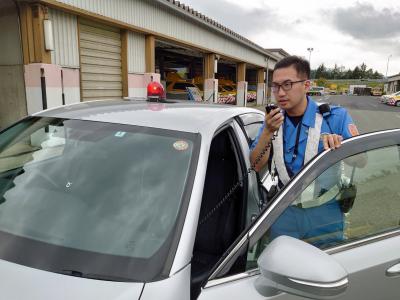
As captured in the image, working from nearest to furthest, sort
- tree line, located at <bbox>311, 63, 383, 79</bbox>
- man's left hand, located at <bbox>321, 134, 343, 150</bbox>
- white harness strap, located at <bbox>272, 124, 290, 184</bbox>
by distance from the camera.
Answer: man's left hand, located at <bbox>321, 134, 343, 150</bbox> < white harness strap, located at <bbox>272, 124, 290, 184</bbox> < tree line, located at <bbox>311, 63, 383, 79</bbox>

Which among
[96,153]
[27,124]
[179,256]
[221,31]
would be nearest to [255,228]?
[179,256]

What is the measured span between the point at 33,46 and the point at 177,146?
775 cm

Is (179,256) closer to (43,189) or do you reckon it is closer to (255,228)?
(255,228)

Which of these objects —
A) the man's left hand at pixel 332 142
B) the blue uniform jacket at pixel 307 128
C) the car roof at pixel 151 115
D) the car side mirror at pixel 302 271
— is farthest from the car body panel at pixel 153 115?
the car side mirror at pixel 302 271

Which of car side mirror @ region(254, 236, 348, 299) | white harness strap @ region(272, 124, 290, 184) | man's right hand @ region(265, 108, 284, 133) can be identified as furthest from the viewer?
white harness strap @ region(272, 124, 290, 184)

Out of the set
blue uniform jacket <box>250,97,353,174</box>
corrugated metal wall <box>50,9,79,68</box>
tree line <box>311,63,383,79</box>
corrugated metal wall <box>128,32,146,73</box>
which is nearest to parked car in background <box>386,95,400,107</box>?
corrugated metal wall <box>128,32,146,73</box>

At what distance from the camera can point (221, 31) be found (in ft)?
62.6

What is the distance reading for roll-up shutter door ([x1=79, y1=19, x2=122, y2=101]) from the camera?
9.97 m

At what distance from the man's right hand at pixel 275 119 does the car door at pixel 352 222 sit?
1.43 feet

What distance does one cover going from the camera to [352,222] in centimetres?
174

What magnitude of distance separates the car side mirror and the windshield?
1.28ft

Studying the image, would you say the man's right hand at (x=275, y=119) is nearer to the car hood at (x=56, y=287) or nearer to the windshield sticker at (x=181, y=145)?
the windshield sticker at (x=181, y=145)

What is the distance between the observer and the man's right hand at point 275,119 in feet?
6.81

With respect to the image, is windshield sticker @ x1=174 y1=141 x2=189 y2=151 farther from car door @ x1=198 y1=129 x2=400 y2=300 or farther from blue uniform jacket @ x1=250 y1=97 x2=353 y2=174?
blue uniform jacket @ x1=250 y1=97 x2=353 y2=174
